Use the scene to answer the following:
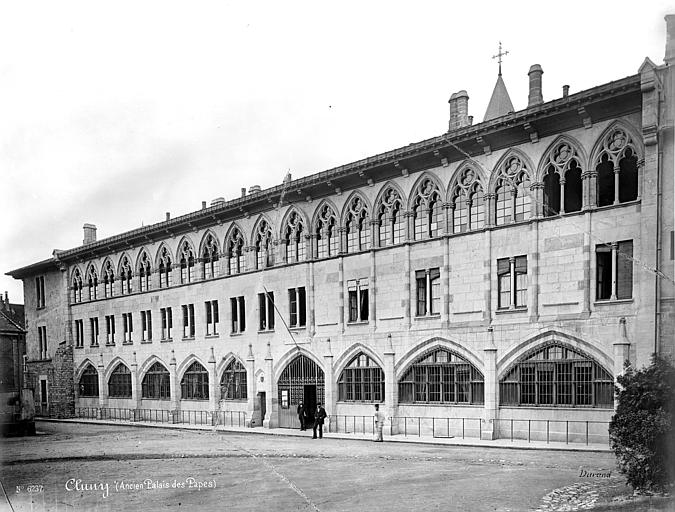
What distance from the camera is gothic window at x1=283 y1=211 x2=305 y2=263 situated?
3469cm

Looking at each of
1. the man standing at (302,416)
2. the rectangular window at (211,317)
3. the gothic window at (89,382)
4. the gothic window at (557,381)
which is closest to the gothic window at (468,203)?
the gothic window at (557,381)

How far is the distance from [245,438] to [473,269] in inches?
519

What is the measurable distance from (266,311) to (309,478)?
1875cm

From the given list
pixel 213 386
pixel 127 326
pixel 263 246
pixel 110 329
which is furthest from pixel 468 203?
pixel 110 329

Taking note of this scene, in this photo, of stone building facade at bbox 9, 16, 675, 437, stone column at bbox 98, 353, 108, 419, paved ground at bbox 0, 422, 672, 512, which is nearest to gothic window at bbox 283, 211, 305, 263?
stone building facade at bbox 9, 16, 675, 437

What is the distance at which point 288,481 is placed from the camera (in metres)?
17.6

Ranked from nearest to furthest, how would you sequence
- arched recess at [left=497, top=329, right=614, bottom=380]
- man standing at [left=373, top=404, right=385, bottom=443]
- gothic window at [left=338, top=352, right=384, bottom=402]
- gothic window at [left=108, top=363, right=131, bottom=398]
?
arched recess at [left=497, top=329, right=614, bottom=380] < man standing at [left=373, top=404, right=385, bottom=443] < gothic window at [left=338, top=352, right=384, bottom=402] < gothic window at [left=108, top=363, right=131, bottom=398]

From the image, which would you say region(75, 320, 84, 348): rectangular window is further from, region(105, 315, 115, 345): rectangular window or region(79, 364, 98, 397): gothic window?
region(105, 315, 115, 345): rectangular window

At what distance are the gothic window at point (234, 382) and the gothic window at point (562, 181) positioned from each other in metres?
20.3

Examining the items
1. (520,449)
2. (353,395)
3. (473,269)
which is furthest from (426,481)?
(353,395)

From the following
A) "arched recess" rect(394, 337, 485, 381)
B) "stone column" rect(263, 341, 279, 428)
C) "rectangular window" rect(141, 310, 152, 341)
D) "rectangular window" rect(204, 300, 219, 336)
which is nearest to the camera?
"arched recess" rect(394, 337, 485, 381)

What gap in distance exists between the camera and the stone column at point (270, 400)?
34938mm

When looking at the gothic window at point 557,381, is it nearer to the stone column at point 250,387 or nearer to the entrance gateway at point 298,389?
the entrance gateway at point 298,389

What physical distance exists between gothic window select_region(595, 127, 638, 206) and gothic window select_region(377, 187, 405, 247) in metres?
9.27
